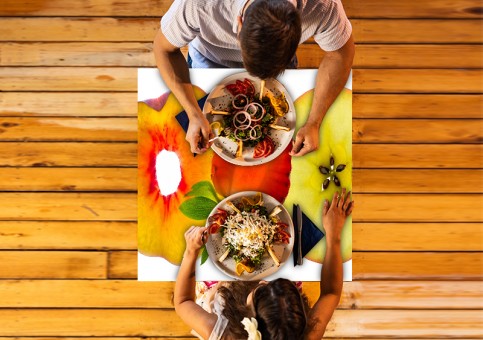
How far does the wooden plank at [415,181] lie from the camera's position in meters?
2.61

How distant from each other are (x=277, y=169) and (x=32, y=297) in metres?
1.63

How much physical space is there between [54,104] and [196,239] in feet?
4.32

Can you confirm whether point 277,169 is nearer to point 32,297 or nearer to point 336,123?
point 336,123

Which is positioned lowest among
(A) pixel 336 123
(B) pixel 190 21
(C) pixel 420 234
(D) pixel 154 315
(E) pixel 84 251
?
(D) pixel 154 315

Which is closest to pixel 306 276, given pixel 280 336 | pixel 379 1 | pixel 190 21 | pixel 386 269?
pixel 280 336

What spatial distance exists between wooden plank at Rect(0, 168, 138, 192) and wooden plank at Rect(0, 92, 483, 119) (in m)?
0.31

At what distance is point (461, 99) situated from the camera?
8.62 ft

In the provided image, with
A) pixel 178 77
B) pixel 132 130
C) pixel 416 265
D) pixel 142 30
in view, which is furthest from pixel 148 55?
pixel 416 265

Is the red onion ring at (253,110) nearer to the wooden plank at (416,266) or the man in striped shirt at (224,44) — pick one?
the man in striped shirt at (224,44)

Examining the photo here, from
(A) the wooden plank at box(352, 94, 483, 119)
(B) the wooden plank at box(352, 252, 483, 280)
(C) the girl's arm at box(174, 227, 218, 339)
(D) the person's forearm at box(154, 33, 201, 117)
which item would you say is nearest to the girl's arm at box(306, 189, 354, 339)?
(C) the girl's arm at box(174, 227, 218, 339)

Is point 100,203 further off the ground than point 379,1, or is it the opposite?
point 379,1

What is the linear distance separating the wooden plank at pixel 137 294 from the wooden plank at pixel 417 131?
2.63ft

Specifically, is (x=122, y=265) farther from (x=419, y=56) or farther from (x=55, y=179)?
(x=419, y=56)

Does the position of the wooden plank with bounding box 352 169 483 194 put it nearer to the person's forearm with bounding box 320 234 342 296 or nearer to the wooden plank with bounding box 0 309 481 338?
the wooden plank with bounding box 0 309 481 338
